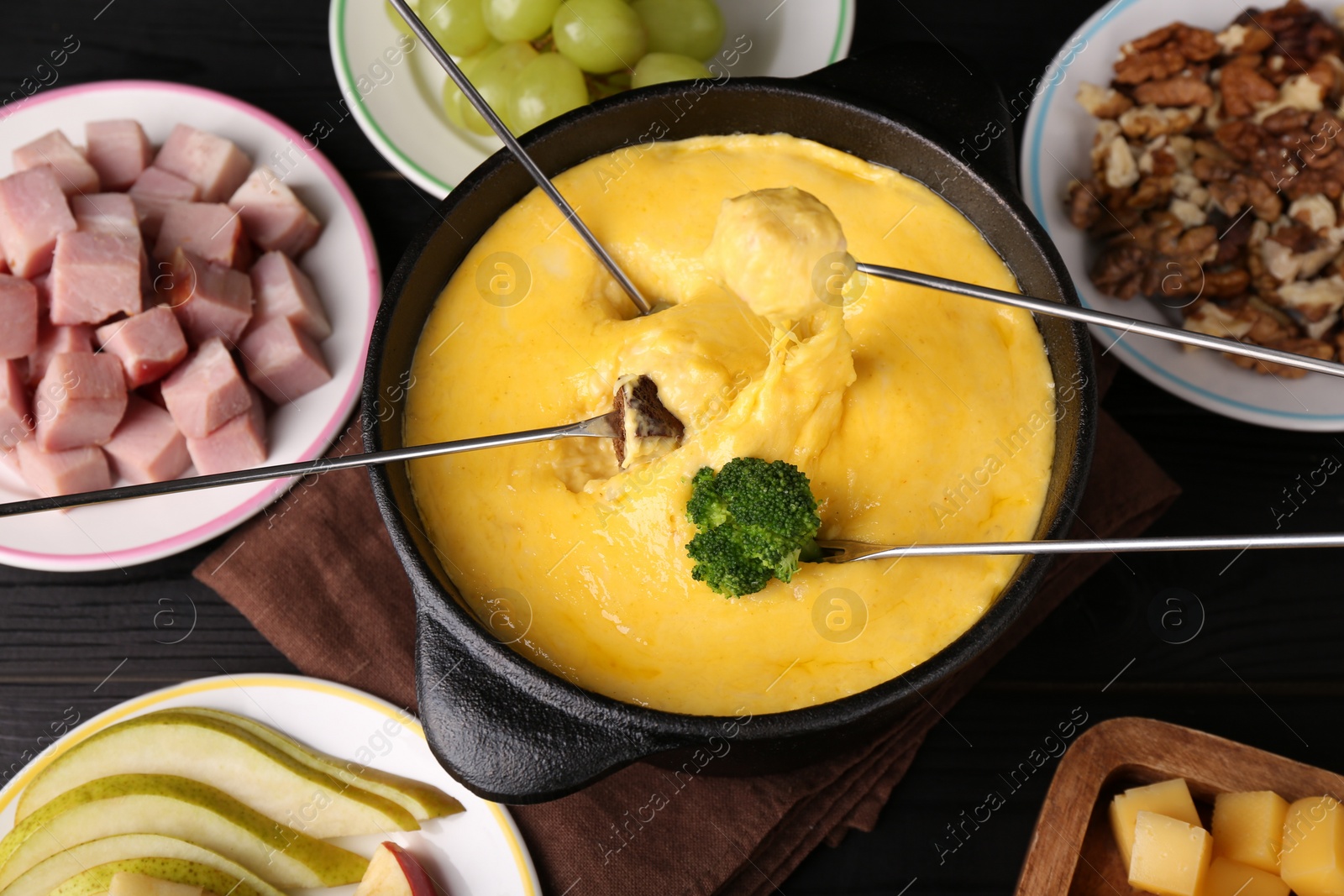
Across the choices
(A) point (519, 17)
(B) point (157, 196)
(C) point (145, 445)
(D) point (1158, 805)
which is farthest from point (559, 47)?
(D) point (1158, 805)

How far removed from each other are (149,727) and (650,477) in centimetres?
104

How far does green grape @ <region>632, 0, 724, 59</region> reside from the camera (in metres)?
1.87

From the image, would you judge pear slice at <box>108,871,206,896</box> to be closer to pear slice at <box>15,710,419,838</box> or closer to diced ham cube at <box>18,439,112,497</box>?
pear slice at <box>15,710,419,838</box>

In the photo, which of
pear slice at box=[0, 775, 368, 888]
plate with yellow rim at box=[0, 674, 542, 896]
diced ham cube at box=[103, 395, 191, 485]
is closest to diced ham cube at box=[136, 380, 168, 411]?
diced ham cube at box=[103, 395, 191, 485]

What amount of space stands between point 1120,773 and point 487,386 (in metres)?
1.15

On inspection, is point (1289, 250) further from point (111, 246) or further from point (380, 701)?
point (111, 246)

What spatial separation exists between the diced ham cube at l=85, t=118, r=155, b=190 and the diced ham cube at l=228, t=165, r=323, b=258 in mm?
213

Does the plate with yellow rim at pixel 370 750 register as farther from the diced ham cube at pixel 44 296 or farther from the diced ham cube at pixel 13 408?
the diced ham cube at pixel 44 296

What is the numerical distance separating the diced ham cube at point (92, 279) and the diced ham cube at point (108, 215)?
3cm

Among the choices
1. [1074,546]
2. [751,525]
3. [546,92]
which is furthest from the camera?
[546,92]

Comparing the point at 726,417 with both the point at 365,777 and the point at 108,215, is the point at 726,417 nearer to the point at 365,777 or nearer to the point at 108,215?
the point at 365,777

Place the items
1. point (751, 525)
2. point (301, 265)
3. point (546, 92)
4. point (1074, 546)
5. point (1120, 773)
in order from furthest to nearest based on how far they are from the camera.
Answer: point (301, 265) → point (546, 92) → point (1120, 773) → point (751, 525) → point (1074, 546)

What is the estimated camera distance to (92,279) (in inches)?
72.0

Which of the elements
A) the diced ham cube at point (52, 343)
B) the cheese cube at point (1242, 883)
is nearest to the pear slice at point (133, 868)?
the diced ham cube at point (52, 343)
